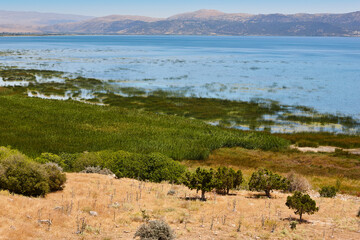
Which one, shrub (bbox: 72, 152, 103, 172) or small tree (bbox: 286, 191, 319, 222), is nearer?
small tree (bbox: 286, 191, 319, 222)

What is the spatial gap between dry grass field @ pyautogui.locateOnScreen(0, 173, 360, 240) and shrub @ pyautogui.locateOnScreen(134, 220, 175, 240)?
748 mm

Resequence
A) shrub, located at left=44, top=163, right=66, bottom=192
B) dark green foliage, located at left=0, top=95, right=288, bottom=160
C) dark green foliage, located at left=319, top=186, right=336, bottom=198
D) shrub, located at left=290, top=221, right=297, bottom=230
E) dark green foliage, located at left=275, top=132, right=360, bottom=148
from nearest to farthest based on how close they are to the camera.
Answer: shrub, located at left=290, top=221, right=297, bottom=230
shrub, located at left=44, top=163, right=66, bottom=192
dark green foliage, located at left=319, top=186, right=336, bottom=198
dark green foliage, located at left=0, top=95, right=288, bottom=160
dark green foliage, located at left=275, top=132, right=360, bottom=148

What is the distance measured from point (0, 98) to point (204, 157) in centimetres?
3895


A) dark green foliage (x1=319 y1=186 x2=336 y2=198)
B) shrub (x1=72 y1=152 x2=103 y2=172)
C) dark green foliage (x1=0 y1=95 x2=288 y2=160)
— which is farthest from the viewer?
dark green foliage (x1=0 y1=95 x2=288 y2=160)

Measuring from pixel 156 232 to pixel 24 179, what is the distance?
26.1 feet

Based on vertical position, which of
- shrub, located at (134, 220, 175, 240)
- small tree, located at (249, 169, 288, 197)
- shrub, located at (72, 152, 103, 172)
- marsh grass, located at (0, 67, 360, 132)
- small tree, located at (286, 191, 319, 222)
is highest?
shrub, located at (134, 220, 175, 240)

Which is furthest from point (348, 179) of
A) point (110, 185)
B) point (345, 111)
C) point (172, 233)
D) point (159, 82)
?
point (159, 82)

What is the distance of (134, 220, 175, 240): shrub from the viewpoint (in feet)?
41.7

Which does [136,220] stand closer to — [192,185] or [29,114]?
[192,185]

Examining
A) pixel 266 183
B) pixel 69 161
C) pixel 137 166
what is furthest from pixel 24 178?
pixel 266 183

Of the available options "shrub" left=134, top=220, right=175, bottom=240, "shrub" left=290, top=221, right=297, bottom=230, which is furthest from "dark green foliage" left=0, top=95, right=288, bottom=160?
"shrub" left=134, top=220, right=175, bottom=240

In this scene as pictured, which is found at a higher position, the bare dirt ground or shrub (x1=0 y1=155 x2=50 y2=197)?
shrub (x1=0 y1=155 x2=50 y2=197)

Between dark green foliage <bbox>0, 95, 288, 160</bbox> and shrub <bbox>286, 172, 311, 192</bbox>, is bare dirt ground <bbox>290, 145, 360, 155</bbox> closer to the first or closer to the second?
dark green foliage <bbox>0, 95, 288, 160</bbox>

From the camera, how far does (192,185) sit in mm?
19031
